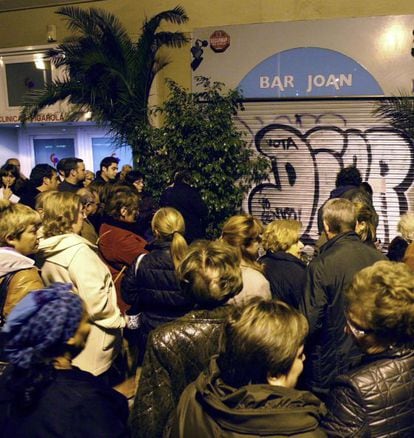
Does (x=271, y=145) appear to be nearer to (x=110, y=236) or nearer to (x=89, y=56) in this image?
(x=89, y=56)

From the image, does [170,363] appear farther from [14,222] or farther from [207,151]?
[207,151]

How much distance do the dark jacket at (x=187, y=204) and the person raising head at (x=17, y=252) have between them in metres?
3.60

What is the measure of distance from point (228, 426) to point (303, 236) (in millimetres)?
7634

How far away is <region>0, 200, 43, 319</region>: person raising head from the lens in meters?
3.25

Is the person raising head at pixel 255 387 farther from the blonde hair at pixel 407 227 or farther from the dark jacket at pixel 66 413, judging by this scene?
the blonde hair at pixel 407 227

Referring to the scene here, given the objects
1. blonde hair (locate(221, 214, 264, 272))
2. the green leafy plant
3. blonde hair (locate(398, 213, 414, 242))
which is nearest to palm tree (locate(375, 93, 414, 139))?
the green leafy plant

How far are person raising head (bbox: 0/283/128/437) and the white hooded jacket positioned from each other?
1.61 metres

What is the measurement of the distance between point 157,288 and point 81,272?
52 centimetres

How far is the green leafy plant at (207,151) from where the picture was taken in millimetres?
8719

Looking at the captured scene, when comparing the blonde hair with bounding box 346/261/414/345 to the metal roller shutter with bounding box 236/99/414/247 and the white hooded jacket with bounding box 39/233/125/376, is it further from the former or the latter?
the metal roller shutter with bounding box 236/99/414/247

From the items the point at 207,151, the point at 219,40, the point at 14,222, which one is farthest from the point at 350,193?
the point at 219,40

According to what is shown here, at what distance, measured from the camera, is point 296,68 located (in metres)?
8.96

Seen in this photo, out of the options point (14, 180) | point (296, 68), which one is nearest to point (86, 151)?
point (14, 180)

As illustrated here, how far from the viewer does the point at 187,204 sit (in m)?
7.22
